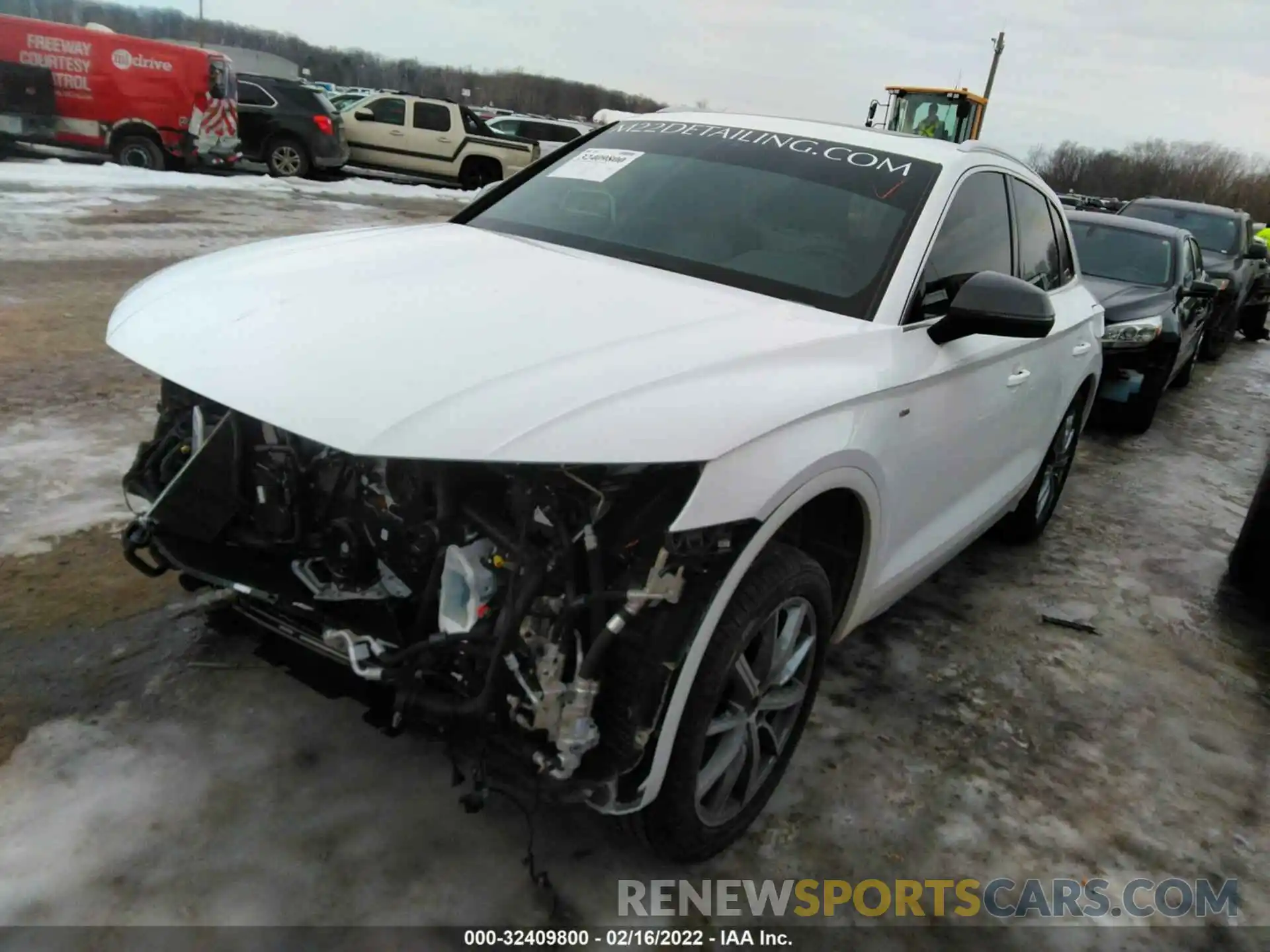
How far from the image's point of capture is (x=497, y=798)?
2.62m

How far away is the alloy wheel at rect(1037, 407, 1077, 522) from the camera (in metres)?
4.77

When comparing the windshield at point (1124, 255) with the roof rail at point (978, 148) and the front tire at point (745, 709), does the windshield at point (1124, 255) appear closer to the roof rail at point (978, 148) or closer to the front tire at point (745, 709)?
the roof rail at point (978, 148)

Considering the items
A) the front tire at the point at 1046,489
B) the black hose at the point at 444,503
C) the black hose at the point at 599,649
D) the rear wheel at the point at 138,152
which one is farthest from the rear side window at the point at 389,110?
the black hose at the point at 599,649

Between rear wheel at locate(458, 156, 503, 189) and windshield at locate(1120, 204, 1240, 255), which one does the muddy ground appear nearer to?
windshield at locate(1120, 204, 1240, 255)

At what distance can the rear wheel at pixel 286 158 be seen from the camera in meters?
17.1

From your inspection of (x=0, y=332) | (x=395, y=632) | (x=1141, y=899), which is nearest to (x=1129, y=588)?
(x=1141, y=899)

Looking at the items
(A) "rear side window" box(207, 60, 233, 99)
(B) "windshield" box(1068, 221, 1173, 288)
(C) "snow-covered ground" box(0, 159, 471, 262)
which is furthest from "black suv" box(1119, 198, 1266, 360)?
(A) "rear side window" box(207, 60, 233, 99)

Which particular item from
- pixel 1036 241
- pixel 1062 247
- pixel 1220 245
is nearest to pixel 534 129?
pixel 1220 245

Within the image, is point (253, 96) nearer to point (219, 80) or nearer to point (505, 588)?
point (219, 80)

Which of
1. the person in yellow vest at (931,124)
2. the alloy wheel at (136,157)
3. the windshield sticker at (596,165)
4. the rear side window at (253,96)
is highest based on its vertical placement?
the person in yellow vest at (931,124)

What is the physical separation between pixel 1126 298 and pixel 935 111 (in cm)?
1726

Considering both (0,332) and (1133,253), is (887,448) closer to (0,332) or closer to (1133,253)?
(0,332)

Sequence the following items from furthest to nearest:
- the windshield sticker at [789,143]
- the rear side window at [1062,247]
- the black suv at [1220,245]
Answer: the black suv at [1220,245]
the rear side window at [1062,247]
the windshield sticker at [789,143]

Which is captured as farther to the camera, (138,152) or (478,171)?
(478,171)
